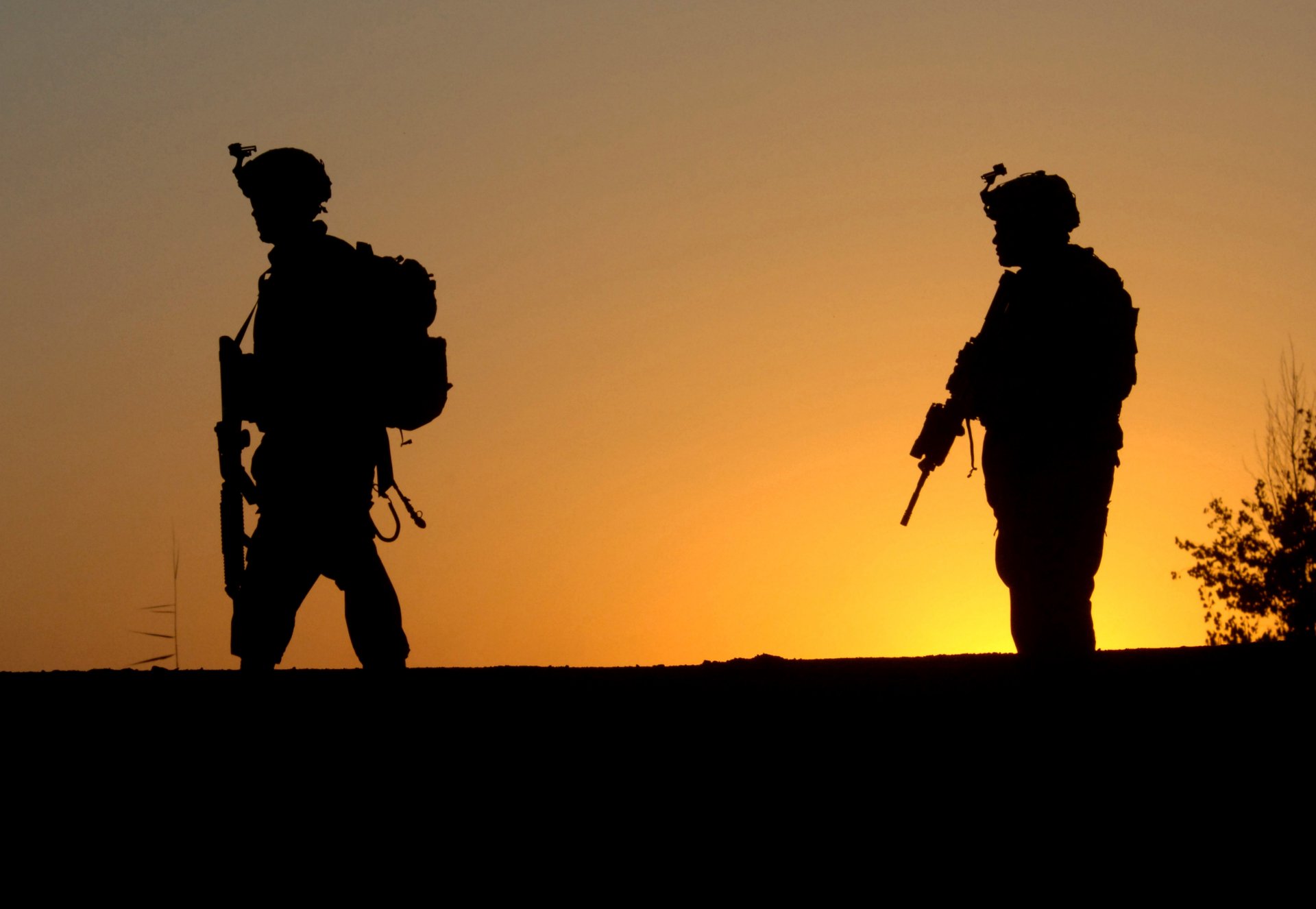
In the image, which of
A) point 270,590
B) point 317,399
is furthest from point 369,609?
point 317,399

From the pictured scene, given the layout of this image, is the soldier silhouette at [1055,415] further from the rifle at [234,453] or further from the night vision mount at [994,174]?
the rifle at [234,453]

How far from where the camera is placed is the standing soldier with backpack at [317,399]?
6852 mm

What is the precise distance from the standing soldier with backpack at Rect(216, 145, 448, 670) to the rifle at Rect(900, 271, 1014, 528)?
2.56 metres

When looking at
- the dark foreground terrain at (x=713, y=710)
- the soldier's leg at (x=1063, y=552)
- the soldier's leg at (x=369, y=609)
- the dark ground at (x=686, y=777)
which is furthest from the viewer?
the soldier's leg at (x=1063, y=552)

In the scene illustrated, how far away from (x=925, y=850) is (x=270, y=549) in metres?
3.27

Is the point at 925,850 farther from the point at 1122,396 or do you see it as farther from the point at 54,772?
the point at 1122,396

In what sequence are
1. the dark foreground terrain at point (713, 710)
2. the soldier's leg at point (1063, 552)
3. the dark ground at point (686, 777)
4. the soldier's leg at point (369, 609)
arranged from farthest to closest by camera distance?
the soldier's leg at point (1063, 552), the soldier's leg at point (369, 609), the dark foreground terrain at point (713, 710), the dark ground at point (686, 777)

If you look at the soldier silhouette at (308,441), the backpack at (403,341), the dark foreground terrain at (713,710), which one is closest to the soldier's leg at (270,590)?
the soldier silhouette at (308,441)

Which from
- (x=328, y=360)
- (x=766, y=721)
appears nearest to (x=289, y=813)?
(x=766, y=721)

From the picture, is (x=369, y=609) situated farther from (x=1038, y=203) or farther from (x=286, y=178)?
(x=1038, y=203)

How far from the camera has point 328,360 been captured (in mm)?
6867

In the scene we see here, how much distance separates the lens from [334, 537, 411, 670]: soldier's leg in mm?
6840

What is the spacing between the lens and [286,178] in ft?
22.9

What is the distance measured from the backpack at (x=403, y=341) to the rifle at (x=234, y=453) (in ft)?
1.78
